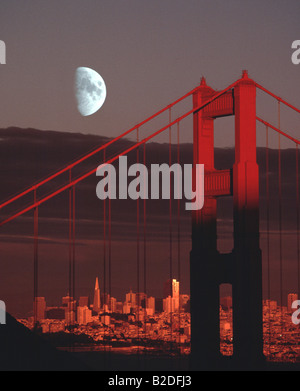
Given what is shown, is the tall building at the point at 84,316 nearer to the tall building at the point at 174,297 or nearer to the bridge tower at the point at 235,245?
the tall building at the point at 174,297

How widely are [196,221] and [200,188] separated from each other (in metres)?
0.95

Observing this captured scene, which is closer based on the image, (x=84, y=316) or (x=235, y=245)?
(x=235, y=245)

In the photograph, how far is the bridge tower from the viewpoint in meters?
27.7

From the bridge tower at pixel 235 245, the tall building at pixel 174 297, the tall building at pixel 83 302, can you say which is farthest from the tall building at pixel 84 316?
the bridge tower at pixel 235 245

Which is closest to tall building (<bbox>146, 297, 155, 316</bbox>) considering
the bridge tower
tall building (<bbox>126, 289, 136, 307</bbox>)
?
tall building (<bbox>126, 289, 136, 307</bbox>)

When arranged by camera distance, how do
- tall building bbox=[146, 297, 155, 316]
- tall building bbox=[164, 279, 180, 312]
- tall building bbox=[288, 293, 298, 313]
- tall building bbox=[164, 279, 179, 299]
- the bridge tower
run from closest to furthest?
1. the bridge tower
2. tall building bbox=[164, 279, 179, 299]
3. tall building bbox=[164, 279, 180, 312]
4. tall building bbox=[288, 293, 298, 313]
5. tall building bbox=[146, 297, 155, 316]

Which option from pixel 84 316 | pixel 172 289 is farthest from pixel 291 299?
pixel 172 289

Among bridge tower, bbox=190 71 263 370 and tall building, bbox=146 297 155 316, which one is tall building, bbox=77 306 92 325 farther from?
bridge tower, bbox=190 71 263 370

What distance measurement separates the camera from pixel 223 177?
28.8 meters

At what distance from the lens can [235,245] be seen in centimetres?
2789

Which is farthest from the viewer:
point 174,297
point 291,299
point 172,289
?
point 291,299

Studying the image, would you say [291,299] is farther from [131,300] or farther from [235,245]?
[235,245]

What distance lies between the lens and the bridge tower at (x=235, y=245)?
90.7ft
